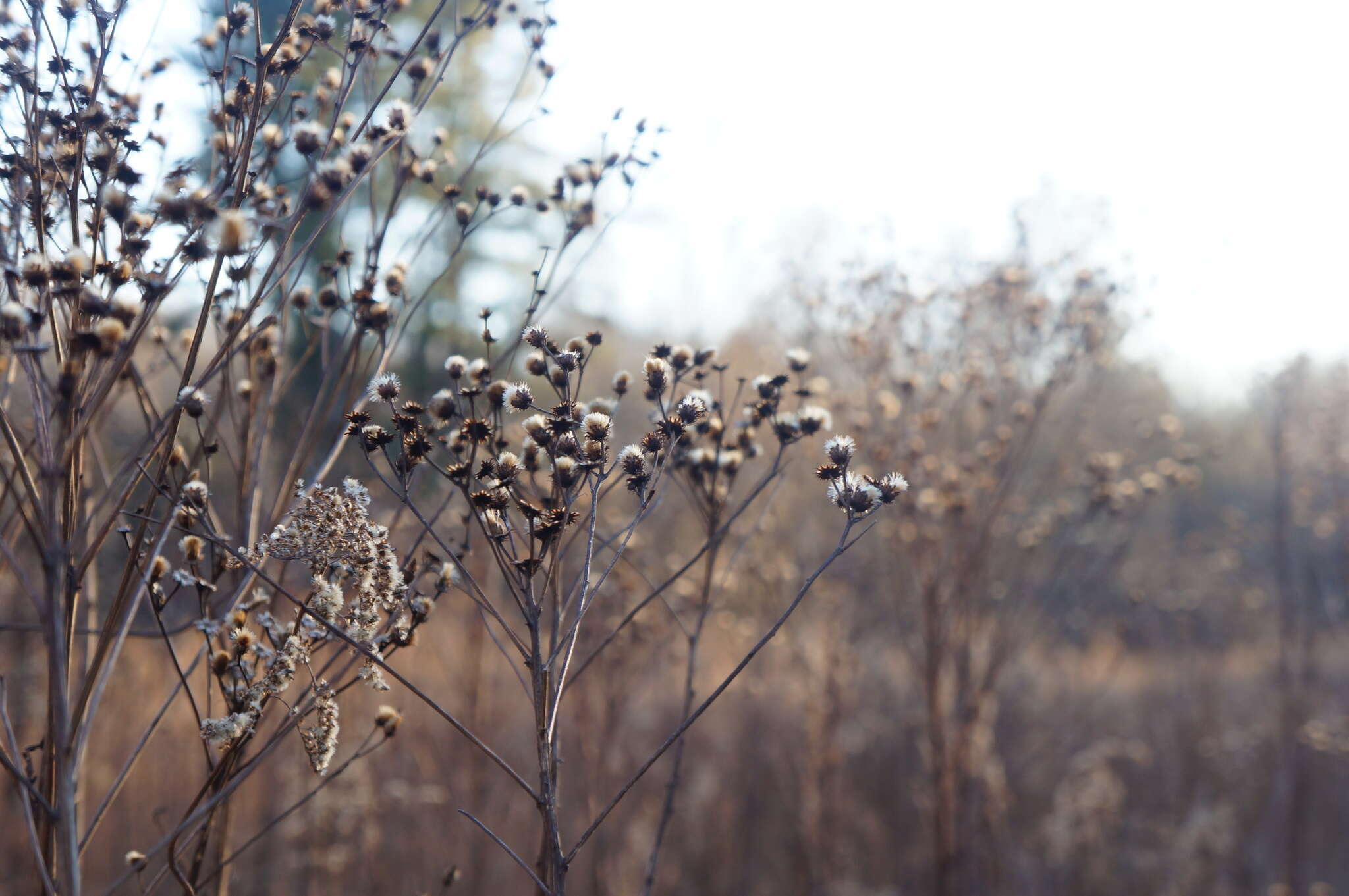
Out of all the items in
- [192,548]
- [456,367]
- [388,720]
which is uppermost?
[456,367]

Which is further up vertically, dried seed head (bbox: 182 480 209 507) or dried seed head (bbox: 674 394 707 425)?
dried seed head (bbox: 674 394 707 425)

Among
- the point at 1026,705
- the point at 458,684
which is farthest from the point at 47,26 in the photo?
the point at 1026,705

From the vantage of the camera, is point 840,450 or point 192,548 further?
point 840,450

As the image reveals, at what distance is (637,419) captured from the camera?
10.9m

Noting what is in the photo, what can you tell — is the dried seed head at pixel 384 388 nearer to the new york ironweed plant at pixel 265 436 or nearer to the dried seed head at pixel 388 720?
the new york ironweed plant at pixel 265 436

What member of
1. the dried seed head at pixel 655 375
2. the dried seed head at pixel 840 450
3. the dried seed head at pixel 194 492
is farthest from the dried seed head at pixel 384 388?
the dried seed head at pixel 840 450

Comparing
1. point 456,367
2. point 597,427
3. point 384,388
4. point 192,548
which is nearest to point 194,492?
point 192,548

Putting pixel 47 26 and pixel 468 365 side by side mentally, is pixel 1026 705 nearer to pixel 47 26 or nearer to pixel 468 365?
pixel 468 365

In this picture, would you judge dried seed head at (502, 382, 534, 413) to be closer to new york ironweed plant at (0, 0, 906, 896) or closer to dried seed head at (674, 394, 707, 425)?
new york ironweed plant at (0, 0, 906, 896)

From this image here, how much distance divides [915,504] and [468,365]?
7.88 ft

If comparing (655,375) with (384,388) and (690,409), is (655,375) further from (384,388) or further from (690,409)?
(384,388)

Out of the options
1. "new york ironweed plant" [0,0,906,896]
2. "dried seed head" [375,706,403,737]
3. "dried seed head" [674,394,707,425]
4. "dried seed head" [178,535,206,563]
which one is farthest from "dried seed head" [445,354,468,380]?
"dried seed head" [375,706,403,737]

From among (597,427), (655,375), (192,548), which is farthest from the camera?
(655,375)

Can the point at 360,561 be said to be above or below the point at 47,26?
below
